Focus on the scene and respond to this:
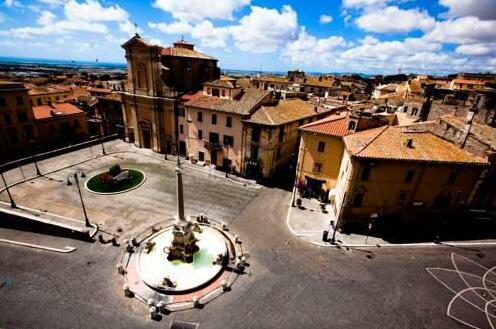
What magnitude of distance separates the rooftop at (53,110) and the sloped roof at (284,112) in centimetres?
3716

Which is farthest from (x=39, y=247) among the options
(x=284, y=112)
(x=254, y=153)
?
(x=284, y=112)

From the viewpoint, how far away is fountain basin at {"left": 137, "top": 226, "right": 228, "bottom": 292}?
19500 millimetres

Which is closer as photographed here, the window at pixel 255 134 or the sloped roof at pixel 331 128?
the sloped roof at pixel 331 128

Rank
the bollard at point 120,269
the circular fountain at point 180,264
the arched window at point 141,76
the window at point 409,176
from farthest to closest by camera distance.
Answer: the arched window at point 141,76
the window at point 409,176
the bollard at point 120,269
the circular fountain at point 180,264

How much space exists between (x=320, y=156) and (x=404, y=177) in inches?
362

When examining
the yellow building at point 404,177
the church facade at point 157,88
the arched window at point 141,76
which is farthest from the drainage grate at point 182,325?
the arched window at point 141,76

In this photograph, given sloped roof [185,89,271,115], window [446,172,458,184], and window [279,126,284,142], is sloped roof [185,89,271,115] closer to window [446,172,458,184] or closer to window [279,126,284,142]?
window [279,126,284,142]

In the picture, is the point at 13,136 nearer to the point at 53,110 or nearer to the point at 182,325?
the point at 53,110

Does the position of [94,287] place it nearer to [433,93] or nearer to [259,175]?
[259,175]

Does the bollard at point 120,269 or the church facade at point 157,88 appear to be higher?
the church facade at point 157,88

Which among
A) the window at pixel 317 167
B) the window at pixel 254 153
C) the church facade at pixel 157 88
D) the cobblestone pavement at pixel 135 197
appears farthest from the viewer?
the church facade at pixel 157 88

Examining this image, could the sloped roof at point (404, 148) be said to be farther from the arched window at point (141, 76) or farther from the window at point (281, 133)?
the arched window at point (141, 76)

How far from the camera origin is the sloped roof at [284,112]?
34853 millimetres

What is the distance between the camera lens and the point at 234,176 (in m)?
38.9
